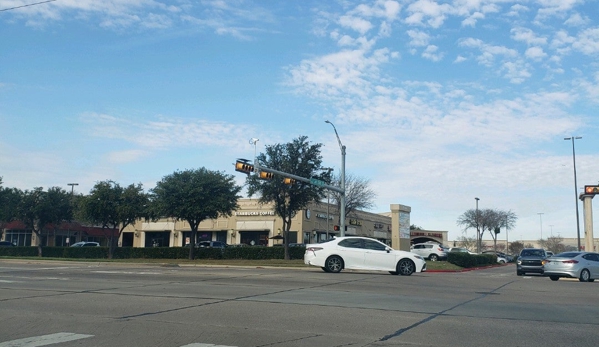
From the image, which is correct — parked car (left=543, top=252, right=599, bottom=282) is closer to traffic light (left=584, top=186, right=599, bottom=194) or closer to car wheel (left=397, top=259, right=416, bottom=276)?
car wheel (left=397, top=259, right=416, bottom=276)

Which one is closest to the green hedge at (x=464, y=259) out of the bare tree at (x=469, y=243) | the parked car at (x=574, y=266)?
the parked car at (x=574, y=266)

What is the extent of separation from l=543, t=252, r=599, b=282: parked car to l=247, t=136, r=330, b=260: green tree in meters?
19.2

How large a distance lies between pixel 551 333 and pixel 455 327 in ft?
5.08

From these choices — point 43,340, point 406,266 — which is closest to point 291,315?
point 43,340

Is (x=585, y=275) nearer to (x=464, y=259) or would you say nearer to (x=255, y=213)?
(x=464, y=259)

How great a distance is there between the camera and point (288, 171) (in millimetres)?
40562

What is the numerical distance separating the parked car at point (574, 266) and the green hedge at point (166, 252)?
71.9 feet

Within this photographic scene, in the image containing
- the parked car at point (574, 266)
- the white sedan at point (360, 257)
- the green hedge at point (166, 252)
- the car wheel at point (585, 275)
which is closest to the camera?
the white sedan at point (360, 257)

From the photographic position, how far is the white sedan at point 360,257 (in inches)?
903

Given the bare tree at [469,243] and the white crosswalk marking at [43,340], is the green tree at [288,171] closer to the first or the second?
the white crosswalk marking at [43,340]

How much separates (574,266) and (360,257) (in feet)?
30.9

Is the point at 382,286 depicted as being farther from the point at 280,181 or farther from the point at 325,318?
the point at 280,181

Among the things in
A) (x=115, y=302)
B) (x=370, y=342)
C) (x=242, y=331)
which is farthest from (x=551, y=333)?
(x=115, y=302)

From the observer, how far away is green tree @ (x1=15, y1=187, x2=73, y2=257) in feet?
182
